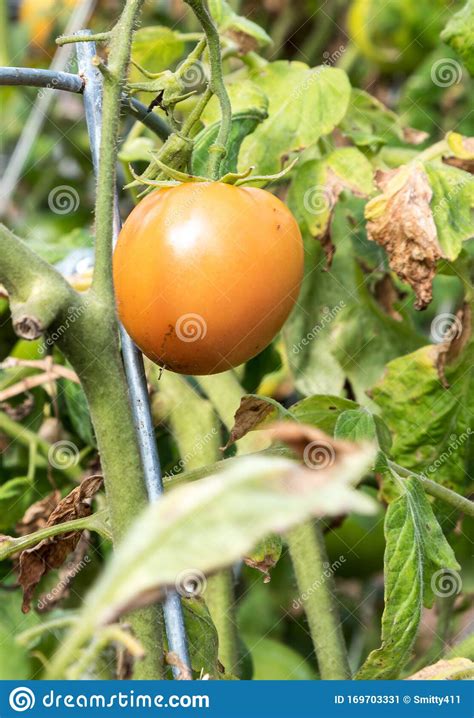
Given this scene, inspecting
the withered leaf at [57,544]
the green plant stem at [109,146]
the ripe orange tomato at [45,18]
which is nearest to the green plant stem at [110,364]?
the green plant stem at [109,146]

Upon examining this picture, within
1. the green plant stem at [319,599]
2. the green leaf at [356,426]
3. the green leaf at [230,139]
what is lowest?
the green plant stem at [319,599]

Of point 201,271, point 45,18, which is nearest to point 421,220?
point 201,271

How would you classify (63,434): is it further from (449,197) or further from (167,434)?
(449,197)

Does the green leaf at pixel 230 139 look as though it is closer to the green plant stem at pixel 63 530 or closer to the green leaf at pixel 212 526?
the green plant stem at pixel 63 530

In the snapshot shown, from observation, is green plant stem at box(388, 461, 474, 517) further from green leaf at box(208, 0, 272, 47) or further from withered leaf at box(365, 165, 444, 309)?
green leaf at box(208, 0, 272, 47)

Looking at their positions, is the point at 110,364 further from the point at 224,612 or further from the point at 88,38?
the point at 224,612

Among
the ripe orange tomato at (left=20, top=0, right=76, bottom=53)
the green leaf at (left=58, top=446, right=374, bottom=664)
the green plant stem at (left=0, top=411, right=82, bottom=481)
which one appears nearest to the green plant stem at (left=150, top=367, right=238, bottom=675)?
the green plant stem at (left=0, top=411, right=82, bottom=481)
